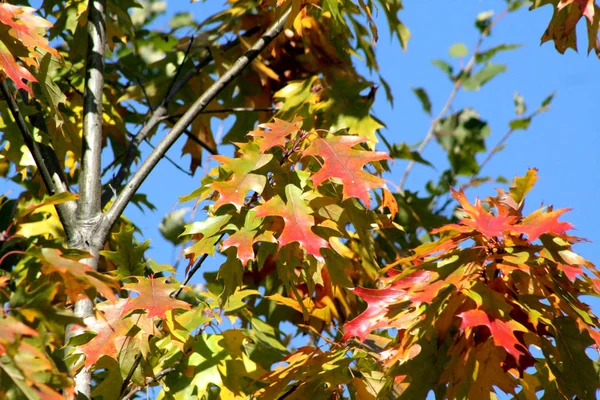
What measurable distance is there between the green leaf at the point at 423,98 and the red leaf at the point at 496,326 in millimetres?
2601

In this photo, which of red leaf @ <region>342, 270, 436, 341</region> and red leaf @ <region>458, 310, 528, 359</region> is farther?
red leaf @ <region>342, 270, 436, 341</region>

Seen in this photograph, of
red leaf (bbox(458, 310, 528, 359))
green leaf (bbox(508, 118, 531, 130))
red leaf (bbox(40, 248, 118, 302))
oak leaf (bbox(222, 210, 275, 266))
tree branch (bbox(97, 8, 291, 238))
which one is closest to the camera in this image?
red leaf (bbox(40, 248, 118, 302))

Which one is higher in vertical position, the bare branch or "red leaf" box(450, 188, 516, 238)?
the bare branch

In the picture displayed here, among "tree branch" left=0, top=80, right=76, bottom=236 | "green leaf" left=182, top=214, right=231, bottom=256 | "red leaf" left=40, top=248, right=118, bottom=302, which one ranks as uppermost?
"tree branch" left=0, top=80, right=76, bottom=236

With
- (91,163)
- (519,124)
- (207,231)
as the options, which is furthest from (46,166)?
(519,124)

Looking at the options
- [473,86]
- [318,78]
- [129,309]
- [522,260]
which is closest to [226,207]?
[129,309]

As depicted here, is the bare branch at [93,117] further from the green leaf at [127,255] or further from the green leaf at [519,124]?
the green leaf at [519,124]

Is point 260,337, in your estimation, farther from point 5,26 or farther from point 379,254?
point 5,26

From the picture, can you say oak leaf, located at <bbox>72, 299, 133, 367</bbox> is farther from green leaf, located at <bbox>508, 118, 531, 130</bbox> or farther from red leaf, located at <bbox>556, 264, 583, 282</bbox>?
green leaf, located at <bbox>508, 118, 531, 130</bbox>

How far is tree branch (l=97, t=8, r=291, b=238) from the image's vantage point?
236 centimetres

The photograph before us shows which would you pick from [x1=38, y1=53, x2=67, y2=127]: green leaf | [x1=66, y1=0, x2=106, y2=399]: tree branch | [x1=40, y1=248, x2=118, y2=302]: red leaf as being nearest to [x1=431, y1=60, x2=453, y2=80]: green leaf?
[x1=66, y1=0, x2=106, y2=399]: tree branch

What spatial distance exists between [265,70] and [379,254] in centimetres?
79

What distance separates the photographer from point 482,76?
14.3 ft

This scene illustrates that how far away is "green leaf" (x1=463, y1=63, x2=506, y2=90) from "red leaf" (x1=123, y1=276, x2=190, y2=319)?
108 inches
